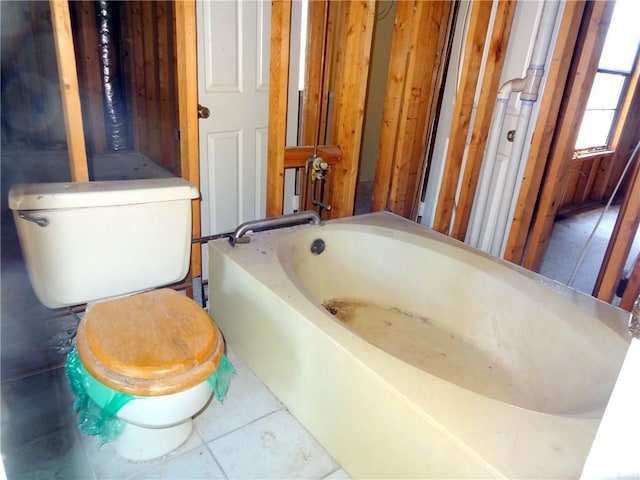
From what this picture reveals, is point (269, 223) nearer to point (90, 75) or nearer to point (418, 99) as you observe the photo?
point (418, 99)

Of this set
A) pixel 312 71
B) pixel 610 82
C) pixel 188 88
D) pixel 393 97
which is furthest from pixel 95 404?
pixel 610 82

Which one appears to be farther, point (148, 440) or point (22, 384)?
point (22, 384)

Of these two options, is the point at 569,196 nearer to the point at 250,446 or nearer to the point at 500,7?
the point at 500,7

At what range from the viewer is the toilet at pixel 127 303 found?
1.18 m

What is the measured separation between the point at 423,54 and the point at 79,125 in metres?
1.52

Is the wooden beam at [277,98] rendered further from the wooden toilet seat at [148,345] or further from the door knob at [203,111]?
the wooden toilet seat at [148,345]

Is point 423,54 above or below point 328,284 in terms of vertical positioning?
above

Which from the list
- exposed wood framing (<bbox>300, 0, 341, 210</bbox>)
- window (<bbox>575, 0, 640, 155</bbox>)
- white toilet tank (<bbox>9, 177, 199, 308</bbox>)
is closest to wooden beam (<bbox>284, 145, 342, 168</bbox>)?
exposed wood framing (<bbox>300, 0, 341, 210</bbox>)

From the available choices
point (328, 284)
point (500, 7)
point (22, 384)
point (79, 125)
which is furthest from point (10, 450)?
point (500, 7)

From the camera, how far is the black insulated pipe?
12.4ft

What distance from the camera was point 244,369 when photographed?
179 centimetres

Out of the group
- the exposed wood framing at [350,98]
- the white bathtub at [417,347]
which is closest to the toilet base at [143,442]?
the white bathtub at [417,347]

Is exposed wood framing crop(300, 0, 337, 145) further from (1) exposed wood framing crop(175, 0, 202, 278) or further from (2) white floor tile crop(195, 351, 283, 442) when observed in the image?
(2) white floor tile crop(195, 351, 283, 442)

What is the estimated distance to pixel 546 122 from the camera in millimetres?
1963
